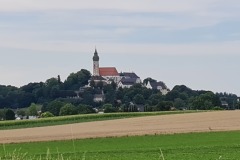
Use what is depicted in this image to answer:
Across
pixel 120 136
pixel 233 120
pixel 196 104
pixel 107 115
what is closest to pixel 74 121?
pixel 107 115

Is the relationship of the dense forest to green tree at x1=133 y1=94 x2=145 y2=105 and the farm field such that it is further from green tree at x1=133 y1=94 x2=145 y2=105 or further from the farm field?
the farm field

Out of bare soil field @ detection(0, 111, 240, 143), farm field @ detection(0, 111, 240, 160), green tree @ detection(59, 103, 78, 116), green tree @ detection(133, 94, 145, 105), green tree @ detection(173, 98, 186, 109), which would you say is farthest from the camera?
green tree @ detection(133, 94, 145, 105)

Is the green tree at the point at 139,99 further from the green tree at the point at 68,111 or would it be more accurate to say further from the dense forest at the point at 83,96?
the green tree at the point at 68,111

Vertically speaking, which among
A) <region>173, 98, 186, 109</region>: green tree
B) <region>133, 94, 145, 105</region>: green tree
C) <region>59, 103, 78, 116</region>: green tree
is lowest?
<region>59, 103, 78, 116</region>: green tree

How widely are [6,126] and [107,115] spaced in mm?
13033

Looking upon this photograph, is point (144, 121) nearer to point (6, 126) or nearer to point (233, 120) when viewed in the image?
point (233, 120)

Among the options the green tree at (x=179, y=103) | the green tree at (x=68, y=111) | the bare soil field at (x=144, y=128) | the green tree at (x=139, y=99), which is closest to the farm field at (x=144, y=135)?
the bare soil field at (x=144, y=128)

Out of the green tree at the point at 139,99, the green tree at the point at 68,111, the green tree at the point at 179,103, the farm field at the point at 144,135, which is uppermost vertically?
the green tree at the point at 139,99

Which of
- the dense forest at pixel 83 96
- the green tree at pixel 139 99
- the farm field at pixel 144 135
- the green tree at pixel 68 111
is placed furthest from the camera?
the green tree at pixel 139 99

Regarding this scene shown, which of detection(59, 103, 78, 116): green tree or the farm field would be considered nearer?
the farm field

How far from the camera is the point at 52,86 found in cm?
19388

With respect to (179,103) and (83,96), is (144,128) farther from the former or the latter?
(83,96)

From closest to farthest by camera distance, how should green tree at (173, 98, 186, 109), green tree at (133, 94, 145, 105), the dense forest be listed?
green tree at (173, 98, 186, 109) < the dense forest < green tree at (133, 94, 145, 105)

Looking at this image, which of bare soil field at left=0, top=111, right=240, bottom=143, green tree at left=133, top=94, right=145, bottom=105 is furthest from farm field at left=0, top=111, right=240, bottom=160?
green tree at left=133, top=94, right=145, bottom=105
